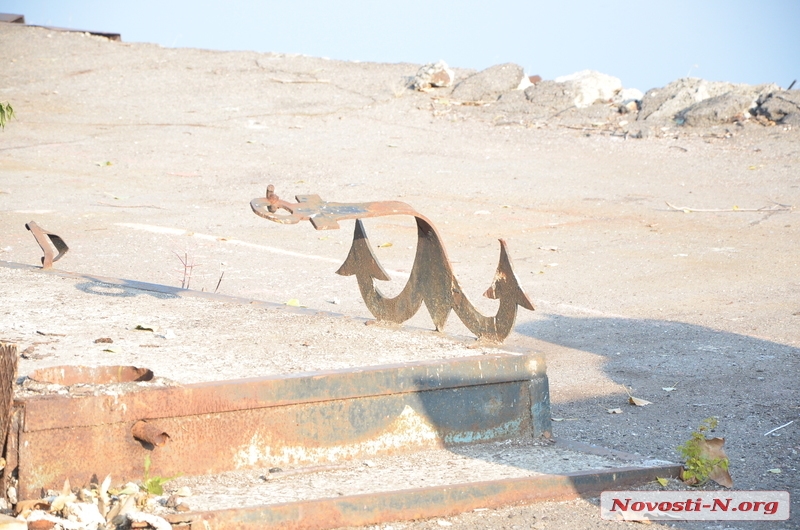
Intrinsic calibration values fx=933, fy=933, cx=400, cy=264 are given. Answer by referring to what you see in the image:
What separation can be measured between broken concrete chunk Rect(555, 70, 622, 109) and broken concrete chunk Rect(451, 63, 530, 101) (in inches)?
22.9

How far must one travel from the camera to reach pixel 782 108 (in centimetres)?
1027

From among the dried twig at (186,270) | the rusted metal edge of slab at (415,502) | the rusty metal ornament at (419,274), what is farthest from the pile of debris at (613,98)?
the rusted metal edge of slab at (415,502)

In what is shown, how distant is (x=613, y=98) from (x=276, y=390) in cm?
968

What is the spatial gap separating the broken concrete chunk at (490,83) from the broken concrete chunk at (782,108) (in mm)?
3102

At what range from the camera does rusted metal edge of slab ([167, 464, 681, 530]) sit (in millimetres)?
2496

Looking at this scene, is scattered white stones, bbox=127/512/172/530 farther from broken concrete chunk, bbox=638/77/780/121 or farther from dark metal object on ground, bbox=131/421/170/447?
broken concrete chunk, bbox=638/77/780/121

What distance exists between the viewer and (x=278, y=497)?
263 cm

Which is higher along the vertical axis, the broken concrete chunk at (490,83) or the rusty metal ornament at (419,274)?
the broken concrete chunk at (490,83)

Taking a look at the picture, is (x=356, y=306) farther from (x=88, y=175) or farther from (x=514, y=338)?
(x=88, y=175)

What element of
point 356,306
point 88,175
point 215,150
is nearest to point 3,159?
point 88,175

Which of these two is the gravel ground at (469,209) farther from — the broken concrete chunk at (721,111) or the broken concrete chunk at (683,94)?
the broken concrete chunk at (683,94)

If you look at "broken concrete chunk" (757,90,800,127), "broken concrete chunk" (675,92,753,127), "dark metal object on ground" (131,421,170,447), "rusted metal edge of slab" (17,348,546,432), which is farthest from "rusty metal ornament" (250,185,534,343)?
"broken concrete chunk" (757,90,800,127)

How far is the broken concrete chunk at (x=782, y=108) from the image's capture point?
10180mm

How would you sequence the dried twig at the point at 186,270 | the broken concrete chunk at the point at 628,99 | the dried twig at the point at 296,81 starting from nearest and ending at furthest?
the dried twig at the point at 186,270
the broken concrete chunk at the point at 628,99
the dried twig at the point at 296,81
